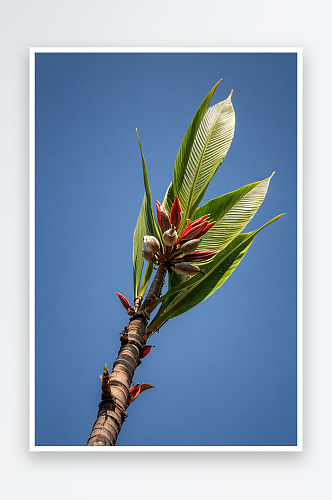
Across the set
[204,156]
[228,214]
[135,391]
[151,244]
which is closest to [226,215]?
[228,214]

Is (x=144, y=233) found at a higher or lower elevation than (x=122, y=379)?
higher

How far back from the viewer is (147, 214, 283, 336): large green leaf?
1.09 m

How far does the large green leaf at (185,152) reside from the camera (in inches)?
47.6

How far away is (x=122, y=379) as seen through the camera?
93cm

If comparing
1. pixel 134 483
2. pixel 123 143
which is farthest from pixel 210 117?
pixel 134 483

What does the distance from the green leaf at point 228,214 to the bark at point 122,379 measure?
0.17 meters

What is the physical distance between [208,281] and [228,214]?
0.19 meters

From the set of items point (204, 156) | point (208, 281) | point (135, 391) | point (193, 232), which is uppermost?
point (204, 156)
